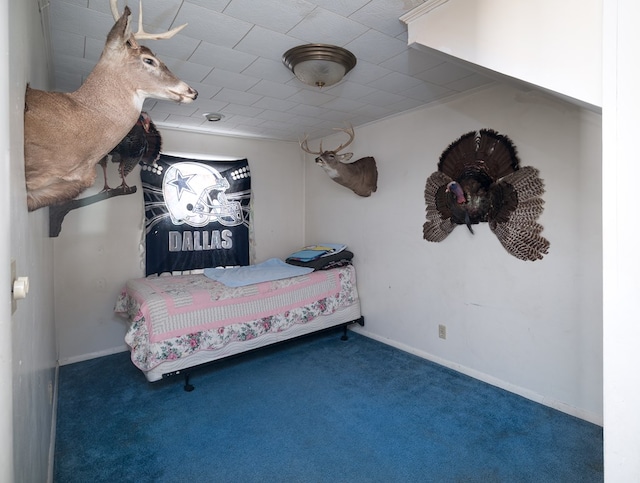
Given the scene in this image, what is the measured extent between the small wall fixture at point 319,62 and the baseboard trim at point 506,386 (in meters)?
2.51

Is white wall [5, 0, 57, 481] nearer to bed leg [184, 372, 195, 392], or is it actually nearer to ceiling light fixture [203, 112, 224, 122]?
bed leg [184, 372, 195, 392]

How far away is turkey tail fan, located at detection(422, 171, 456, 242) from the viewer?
3.07m

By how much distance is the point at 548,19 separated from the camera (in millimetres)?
1301

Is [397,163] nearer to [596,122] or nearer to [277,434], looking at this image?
[596,122]

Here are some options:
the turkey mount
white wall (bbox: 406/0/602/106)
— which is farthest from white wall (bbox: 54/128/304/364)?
white wall (bbox: 406/0/602/106)

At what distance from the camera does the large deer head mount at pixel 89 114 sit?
3.67 ft

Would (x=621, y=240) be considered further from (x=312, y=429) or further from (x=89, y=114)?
(x=312, y=429)

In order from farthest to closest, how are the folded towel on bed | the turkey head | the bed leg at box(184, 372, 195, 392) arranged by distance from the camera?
the folded towel on bed, the bed leg at box(184, 372, 195, 392), the turkey head

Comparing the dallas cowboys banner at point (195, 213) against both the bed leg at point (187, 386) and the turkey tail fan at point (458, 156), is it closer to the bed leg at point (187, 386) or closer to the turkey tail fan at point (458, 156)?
the bed leg at point (187, 386)

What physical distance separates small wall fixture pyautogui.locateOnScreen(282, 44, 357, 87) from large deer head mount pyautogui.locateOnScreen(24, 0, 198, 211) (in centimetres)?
100

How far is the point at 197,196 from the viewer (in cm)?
394

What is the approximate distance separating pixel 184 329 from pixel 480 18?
2675 mm

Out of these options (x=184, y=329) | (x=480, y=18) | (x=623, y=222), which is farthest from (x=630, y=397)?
(x=184, y=329)

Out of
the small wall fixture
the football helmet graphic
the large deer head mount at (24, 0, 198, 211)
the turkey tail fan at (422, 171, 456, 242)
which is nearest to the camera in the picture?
the large deer head mount at (24, 0, 198, 211)
